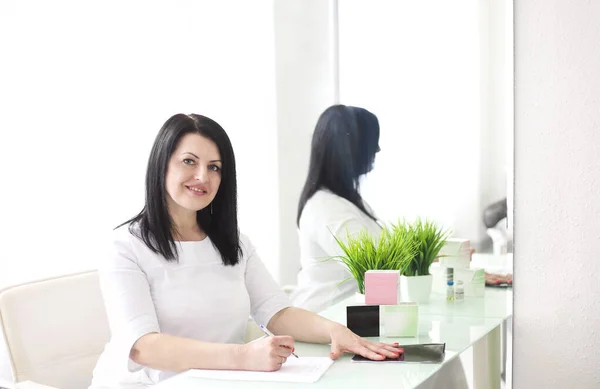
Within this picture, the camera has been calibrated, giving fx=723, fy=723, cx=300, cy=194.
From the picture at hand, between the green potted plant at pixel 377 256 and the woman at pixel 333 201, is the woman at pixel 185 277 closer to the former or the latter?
the green potted plant at pixel 377 256

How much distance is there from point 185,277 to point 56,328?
442mm

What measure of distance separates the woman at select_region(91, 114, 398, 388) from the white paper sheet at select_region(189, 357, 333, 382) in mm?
73

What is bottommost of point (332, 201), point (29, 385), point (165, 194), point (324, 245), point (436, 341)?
point (29, 385)

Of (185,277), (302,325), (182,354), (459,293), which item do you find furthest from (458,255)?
(182,354)

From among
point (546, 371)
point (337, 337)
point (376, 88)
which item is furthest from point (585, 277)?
point (376, 88)

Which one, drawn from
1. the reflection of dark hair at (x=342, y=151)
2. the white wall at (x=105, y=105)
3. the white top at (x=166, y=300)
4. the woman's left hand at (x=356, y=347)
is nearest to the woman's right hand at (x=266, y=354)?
the woman's left hand at (x=356, y=347)

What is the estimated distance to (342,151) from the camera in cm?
257

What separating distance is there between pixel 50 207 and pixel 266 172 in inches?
34.3

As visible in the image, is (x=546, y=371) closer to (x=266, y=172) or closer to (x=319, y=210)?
(x=319, y=210)

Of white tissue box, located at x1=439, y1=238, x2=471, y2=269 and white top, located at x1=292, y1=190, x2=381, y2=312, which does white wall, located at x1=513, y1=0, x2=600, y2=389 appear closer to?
white tissue box, located at x1=439, y1=238, x2=471, y2=269

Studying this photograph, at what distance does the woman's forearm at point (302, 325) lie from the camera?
69.2 inches

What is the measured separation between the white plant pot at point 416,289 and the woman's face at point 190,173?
673 mm

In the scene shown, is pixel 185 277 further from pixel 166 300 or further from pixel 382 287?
pixel 382 287

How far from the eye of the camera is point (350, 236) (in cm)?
240
